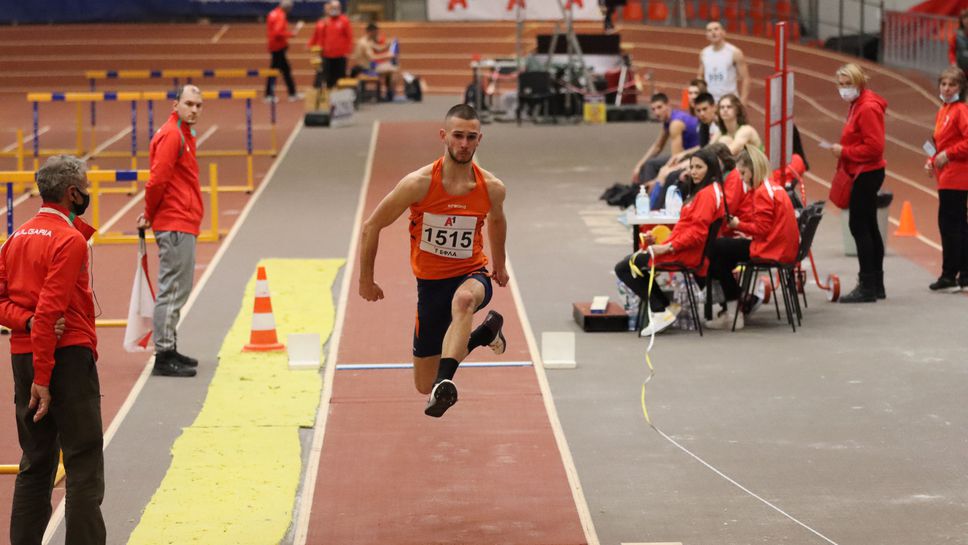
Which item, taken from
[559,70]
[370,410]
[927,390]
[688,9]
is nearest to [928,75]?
[559,70]

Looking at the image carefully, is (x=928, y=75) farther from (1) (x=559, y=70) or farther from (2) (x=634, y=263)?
(2) (x=634, y=263)

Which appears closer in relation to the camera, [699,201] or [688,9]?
[699,201]

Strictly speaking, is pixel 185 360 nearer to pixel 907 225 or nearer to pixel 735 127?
pixel 735 127

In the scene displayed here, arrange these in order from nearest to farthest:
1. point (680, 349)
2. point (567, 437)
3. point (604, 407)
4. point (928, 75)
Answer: point (567, 437), point (604, 407), point (680, 349), point (928, 75)

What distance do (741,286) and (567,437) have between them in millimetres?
3771

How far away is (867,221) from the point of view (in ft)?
43.7

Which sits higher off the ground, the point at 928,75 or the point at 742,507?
the point at 928,75

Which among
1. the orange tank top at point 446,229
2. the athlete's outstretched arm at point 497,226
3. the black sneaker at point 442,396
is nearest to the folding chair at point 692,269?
the athlete's outstretched arm at point 497,226

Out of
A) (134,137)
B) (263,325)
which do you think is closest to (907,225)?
(263,325)

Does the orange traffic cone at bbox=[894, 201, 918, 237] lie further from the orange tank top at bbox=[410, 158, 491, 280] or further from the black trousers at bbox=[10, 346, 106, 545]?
the black trousers at bbox=[10, 346, 106, 545]

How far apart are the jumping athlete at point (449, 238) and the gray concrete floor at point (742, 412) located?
42.7 inches

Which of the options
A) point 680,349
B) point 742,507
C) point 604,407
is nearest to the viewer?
point 742,507

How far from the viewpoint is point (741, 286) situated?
41.3 ft

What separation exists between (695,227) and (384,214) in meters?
4.26
